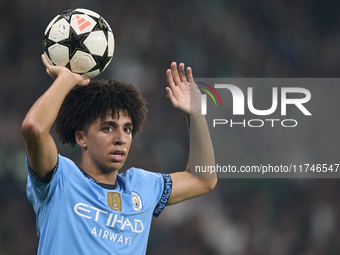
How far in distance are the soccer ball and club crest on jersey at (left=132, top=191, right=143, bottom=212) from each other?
29.2 inches

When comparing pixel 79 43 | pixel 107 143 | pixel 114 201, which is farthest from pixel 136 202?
pixel 79 43

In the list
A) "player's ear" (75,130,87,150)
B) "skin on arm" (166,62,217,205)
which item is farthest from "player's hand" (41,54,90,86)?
"skin on arm" (166,62,217,205)

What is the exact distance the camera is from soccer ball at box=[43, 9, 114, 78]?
9.08 ft

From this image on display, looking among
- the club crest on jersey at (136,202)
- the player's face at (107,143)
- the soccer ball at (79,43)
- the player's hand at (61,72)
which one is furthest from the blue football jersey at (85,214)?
the soccer ball at (79,43)

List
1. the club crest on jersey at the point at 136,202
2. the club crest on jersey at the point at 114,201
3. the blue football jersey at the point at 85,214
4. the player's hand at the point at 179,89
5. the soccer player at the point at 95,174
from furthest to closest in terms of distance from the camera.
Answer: the player's hand at the point at 179,89 < the club crest on jersey at the point at 136,202 < the club crest on jersey at the point at 114,201 < the blue football jersey at the point at 85,214 < the soccer player at the point at 95,174

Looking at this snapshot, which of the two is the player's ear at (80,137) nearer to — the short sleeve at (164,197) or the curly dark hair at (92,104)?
the curly dark hair at (92,104)

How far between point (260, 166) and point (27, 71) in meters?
3.03

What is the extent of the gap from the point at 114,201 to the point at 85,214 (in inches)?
8.5

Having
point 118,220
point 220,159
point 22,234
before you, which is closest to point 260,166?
point 220,159

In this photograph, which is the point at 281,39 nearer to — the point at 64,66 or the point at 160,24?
the point at 160,24

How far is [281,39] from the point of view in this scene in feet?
20.7

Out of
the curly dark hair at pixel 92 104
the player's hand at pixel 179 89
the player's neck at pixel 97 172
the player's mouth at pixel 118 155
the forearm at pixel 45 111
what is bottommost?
the player's neck at pixel 97 172

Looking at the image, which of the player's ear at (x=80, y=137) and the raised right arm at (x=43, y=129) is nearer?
the raised right arm at (x=43, y=129)

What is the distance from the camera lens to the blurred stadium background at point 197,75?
5.65 m
